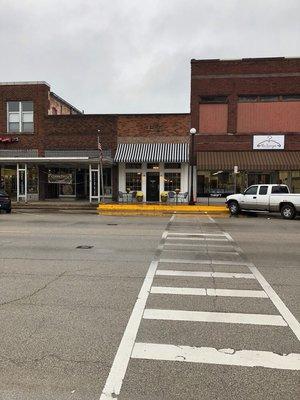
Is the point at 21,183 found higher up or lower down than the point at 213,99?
lower down

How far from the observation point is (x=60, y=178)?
33.0m

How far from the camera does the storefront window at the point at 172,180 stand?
31734mm

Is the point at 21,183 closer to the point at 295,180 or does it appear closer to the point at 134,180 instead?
the point at 134,180

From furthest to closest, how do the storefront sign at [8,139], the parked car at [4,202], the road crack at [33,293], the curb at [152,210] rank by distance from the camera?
the storefront sign at [8,139] < the curb at [152,210] < the parked car at [4,202] < the road crack at [33,293]

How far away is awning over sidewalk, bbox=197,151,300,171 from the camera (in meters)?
29.6

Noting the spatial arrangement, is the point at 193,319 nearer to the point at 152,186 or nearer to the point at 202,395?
the point at 202,395

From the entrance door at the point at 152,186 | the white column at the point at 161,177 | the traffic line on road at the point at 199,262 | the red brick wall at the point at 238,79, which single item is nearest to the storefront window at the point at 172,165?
the white column at the point at 161,177

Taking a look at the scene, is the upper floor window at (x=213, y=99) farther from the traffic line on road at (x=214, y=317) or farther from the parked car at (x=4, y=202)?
the traffic line on road at (x=214, y=317)

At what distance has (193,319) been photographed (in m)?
5.72

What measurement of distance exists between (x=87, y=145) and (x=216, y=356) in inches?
1116

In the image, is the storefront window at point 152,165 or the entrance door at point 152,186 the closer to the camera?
the storefront window at point 152,165

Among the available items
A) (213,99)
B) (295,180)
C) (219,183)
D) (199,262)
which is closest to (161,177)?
(219,183)

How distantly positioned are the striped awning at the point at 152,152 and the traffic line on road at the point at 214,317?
81.2 ft

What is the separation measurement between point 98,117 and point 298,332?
Result: 92.4ft
